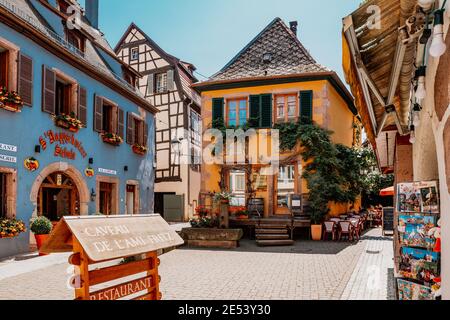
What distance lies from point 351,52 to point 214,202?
10.6m

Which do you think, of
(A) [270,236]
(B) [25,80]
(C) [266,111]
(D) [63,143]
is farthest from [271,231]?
(B) [25,80]

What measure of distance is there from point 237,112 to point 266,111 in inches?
51.8

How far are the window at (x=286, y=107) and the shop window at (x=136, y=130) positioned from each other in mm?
6315

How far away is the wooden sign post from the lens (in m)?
3.27

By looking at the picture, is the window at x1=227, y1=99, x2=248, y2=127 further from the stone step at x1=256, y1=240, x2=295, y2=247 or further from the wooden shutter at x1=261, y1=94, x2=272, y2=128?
the stone step at x1=256, y1=240, x2=295, y2=247

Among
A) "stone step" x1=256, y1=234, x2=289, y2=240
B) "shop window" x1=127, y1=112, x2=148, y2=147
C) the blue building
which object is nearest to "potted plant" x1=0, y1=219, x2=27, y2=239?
the blue building

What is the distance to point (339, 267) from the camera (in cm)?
865

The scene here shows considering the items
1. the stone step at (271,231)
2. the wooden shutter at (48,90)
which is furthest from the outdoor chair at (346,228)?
the wooden shutter at (48,90)

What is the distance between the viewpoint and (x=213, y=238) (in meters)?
12.4

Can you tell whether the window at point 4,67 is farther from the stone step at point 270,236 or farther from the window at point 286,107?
the window at point 286,107

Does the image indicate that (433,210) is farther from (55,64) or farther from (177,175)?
(177,175)

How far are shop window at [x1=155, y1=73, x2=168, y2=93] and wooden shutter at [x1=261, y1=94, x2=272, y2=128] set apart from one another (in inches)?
361

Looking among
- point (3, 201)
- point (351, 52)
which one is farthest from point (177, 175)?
point (351, 52)

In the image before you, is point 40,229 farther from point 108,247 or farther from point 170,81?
point 170,81
